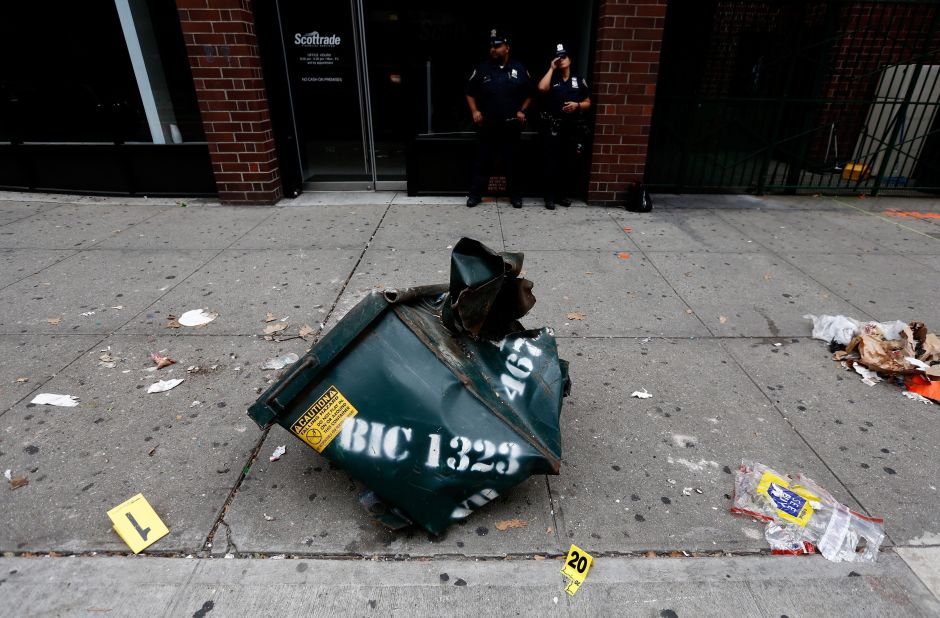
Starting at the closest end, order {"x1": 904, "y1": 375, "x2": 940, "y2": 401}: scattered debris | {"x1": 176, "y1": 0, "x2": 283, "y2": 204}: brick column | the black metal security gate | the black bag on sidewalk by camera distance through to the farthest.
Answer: {"x1": 904, "y1": 375, "x2": 940, "y2": 401}: scattered debris → {"x1": 176, "y1": 0, "x2": 283, "y2": 204}: brick column → the black bag on sidewalk → the black metal security gate

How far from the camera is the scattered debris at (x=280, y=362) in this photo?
326 cm

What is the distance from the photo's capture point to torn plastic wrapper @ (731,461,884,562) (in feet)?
6.86

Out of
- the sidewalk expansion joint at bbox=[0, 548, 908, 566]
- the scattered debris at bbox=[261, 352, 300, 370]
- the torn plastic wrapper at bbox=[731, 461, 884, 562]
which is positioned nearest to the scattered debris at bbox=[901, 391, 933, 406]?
the torn plastic wrapper at bbox=[731, 461, 884, 562]

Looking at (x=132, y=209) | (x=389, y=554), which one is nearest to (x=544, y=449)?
(x=389, y=554)

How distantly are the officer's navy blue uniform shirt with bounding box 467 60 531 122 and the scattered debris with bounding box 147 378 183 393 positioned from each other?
4.66 metres

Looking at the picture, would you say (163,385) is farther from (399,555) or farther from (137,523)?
(399,555)

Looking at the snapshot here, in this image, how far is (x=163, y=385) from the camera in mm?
3078

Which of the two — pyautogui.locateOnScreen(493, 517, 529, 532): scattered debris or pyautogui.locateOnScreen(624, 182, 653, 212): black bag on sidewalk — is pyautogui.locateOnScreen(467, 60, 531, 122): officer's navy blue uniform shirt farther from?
pyautogui.locateOnScreen(493, 517, 529, 532): scattered debris

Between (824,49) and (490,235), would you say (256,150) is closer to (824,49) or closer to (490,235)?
(490,235)

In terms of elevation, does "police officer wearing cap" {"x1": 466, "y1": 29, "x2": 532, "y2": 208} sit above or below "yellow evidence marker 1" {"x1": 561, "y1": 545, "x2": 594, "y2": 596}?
above

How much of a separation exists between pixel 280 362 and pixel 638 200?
4.98m

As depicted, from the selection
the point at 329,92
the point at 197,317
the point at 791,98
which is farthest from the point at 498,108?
the point at 791,98

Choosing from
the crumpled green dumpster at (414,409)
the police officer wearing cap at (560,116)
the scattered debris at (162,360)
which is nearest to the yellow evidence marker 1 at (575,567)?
the crumpled green dumpster at (414,409)

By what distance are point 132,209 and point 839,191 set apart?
9659 millimetres
